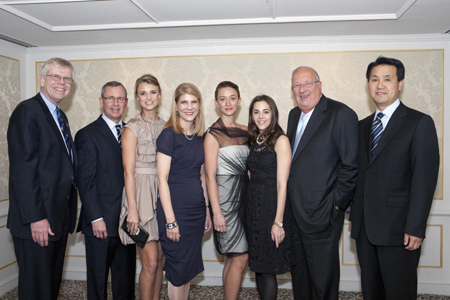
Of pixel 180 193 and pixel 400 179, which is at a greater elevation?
pixel 400 179

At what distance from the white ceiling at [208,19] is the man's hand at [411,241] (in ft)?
5.95

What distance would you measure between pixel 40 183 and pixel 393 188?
7.90 feet

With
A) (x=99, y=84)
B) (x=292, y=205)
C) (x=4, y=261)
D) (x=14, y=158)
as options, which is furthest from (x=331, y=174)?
(x=4, y=261)

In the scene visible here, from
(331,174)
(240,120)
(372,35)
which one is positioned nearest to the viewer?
(331,174)

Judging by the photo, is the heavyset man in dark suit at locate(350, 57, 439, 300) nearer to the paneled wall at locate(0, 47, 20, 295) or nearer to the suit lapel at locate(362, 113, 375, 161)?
the suit lapel at locate(362, 113, 375, 161)

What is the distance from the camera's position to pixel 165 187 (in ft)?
8.21

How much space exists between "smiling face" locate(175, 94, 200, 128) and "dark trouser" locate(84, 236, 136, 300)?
1.12 meters

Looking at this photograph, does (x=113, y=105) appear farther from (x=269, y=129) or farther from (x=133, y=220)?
(x=269, y=129)

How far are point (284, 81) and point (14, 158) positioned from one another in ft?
8.81

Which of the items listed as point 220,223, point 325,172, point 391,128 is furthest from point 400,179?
point 220,223

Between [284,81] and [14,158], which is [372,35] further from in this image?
[14,158]

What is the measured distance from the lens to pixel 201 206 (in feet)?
8.77

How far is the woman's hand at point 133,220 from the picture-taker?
101 inches

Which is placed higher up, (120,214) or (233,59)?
(233,59)
